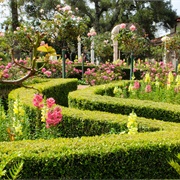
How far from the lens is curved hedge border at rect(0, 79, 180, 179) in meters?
2.52

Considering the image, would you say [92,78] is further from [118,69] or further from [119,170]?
[119,170]

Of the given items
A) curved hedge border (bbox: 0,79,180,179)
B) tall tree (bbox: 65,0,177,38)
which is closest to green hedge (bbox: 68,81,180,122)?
curved hedge border (bbox: 0,79,180,179)

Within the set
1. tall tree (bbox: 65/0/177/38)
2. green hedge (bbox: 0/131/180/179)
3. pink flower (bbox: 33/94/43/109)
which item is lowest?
green hedge (bbox: 0/131/180/179)

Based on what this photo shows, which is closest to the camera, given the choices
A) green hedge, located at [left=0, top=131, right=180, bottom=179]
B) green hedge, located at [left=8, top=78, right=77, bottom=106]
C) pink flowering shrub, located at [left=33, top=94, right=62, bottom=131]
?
green hedge, located at [left=0, top=131, right=180, bottom=179]

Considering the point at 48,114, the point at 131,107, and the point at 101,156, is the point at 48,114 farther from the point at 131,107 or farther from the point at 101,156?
the point at 131,107

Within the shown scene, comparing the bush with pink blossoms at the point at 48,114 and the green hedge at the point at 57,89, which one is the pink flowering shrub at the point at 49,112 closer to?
the bush with pink blossoms at the point at 48,114

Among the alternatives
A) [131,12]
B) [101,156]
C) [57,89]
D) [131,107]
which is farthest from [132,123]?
[131,12]

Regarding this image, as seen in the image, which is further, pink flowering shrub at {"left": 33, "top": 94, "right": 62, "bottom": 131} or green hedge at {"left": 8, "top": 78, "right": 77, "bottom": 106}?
green hedge at {"left": 8, "top": 78, "right": 77, "bottom": 106}

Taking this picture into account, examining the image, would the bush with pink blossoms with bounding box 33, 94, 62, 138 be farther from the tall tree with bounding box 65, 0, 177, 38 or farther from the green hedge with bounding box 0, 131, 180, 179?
the tall tree with bounding box 65, 0, 177, 38

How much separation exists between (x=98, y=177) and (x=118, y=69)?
27.8 feet

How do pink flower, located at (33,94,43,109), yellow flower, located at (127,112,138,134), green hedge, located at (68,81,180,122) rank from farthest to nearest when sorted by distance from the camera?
green hedge, located at (68,81,180,122) → pink flower, located at (33,94,43,109) → yellow flower, located at (127,112,138,134)

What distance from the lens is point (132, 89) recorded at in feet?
21.2

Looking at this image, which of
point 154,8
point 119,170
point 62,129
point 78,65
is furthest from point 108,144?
point 154,8

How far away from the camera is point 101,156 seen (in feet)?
8.54
